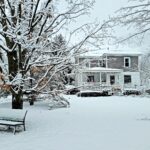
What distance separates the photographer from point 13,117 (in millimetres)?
16297

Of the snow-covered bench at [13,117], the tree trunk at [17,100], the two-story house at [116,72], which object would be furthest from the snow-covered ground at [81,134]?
the two-story house at [116,72]

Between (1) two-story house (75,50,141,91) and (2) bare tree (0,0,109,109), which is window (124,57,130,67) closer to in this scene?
(1) two-story house (75,50,141,91)

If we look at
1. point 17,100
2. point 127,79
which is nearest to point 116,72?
point 127,79

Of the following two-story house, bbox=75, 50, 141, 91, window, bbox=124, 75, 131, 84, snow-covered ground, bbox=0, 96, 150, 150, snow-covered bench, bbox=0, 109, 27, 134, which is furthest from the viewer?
window, bbox=124, 75, 131, 84

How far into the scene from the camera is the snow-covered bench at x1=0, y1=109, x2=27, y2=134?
15906mm

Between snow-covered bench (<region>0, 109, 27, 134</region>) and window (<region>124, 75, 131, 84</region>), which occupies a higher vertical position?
window (<region>124, 75, 131, 84</region>)

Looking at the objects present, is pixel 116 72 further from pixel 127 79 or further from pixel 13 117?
pixel 13 117

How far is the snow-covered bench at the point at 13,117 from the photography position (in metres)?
15.9

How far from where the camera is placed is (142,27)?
64.1 ft

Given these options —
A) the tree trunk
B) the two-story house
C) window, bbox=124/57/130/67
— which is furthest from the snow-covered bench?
window, bbox=124/57/130/67

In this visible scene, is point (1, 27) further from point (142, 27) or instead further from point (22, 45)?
point (142, 27)

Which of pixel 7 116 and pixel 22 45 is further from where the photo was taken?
pixel 22 45

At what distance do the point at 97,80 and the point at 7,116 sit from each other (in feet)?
132

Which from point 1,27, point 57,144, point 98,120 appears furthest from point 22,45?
point 57,144
